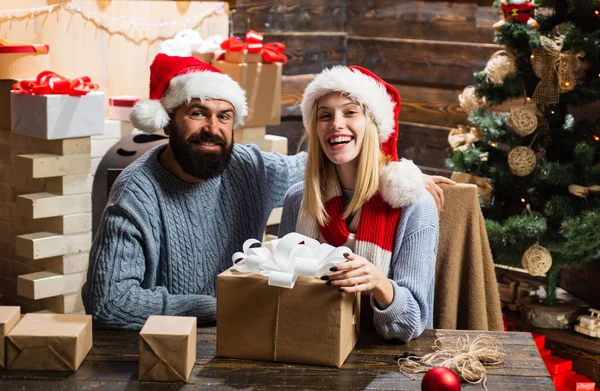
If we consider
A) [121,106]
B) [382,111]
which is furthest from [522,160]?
[121,106]

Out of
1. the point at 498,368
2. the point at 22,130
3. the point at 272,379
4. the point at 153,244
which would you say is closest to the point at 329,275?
the point at 272,379

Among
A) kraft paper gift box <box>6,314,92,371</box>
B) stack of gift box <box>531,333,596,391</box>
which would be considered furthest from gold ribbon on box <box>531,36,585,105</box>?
kraft paper gift box <box>6,314,92,371</box>

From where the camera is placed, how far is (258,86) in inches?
158

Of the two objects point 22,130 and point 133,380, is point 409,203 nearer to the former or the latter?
point 133,380

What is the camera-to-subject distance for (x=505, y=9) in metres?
3.71

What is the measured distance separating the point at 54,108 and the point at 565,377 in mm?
2475

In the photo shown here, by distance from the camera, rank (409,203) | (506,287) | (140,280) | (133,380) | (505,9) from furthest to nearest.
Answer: (506,287)
(505,9)
(140,280)
(409,203)
(133,380)

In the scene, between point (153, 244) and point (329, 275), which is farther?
point (153, 244)

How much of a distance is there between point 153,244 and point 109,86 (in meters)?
1.96

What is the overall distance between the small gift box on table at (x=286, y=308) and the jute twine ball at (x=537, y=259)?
1.89 meters

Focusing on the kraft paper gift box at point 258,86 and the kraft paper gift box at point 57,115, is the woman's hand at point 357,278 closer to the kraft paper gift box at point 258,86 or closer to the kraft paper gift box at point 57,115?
the kraft paper gift box at point 57,115

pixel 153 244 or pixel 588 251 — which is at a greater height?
pixel 153 244

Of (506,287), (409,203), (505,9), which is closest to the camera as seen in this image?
(409,203)

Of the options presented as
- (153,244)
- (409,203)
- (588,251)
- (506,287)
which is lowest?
(506,287)
